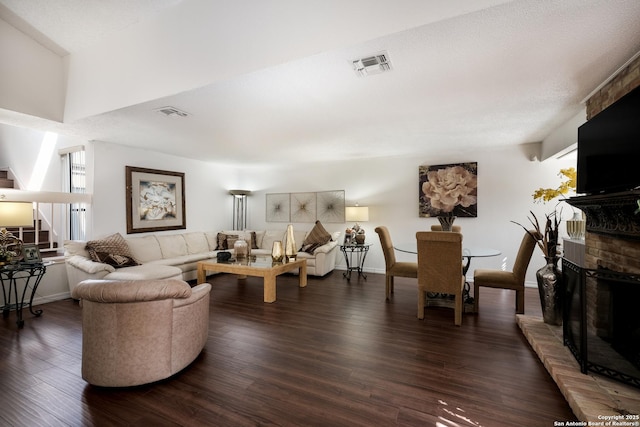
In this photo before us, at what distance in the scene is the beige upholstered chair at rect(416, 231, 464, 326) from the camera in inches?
117

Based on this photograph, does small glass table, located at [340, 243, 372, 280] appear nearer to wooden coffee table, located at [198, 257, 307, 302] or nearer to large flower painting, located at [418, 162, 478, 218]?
wooden coffee table, located at [198, 257, 307, 302]

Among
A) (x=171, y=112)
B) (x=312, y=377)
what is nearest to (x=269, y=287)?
(x=312, y=377)

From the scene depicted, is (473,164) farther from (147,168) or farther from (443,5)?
(147,168)

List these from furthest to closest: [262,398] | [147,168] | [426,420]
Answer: [147,168] → [262,398] → [426,420]

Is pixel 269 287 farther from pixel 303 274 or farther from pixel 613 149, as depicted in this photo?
pixel 613 149

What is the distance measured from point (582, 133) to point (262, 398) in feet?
11.3

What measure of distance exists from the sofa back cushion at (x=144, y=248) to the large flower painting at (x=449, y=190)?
4929 mm

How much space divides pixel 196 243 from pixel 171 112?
3175 millimetres

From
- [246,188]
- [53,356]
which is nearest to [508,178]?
[246,188]

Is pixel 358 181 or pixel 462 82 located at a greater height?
pixel 462 82

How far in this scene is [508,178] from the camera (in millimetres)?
4750

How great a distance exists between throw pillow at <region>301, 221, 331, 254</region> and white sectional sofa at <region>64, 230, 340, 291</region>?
0.31ft

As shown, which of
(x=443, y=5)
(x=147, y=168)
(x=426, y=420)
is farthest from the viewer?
(x=147, y=168)

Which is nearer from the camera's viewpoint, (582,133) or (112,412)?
(112,412)
